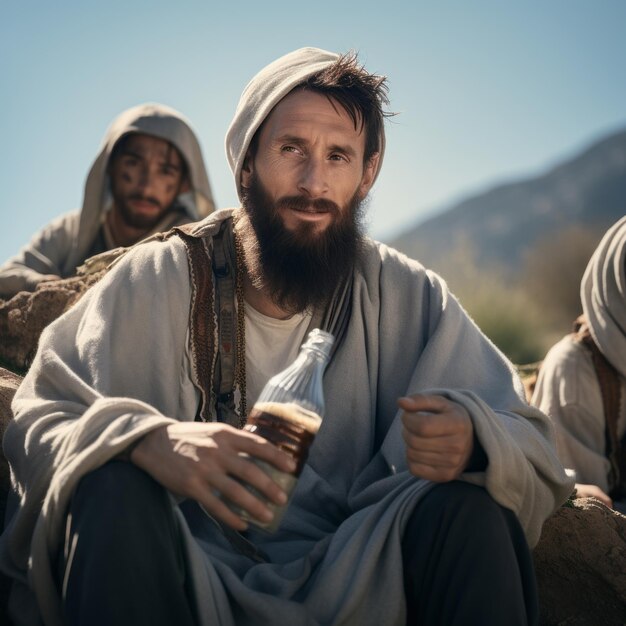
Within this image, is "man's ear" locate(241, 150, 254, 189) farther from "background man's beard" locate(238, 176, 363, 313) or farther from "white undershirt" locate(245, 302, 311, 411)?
"white undershirt" locate(245, 302, 311, 411)

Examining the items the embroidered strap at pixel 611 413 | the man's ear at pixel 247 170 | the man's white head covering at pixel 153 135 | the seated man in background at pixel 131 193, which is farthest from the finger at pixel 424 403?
the man's white head covering at pixel 153 135

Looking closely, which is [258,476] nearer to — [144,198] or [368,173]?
[368,173]

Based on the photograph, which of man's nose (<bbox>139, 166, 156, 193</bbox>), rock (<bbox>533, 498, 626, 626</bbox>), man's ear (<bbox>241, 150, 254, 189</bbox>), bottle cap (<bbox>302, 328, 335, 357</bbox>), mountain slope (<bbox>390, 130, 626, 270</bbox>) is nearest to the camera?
bottle cap (<bbox>302, 328, 335, 357</bbox>)

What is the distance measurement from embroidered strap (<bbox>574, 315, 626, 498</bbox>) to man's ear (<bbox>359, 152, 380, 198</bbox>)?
6.94 feet

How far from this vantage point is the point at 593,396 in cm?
558

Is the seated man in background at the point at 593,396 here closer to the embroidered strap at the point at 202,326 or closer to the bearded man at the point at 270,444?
the bearded man at the point at 270,444

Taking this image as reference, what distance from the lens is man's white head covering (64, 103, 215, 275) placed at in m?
9.02

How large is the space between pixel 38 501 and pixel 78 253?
606 cm

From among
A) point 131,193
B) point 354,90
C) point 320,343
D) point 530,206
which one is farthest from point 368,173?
point 530,206

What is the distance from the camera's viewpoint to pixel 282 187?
12.9 ft

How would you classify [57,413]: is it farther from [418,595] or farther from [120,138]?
[120,138]

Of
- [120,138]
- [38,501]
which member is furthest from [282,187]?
[120,138]

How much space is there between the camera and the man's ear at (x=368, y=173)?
166 inches

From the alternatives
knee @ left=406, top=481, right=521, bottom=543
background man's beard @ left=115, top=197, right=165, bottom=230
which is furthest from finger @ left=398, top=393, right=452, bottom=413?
background man's beard @ left=115, top=197, right=165, bottom=230
